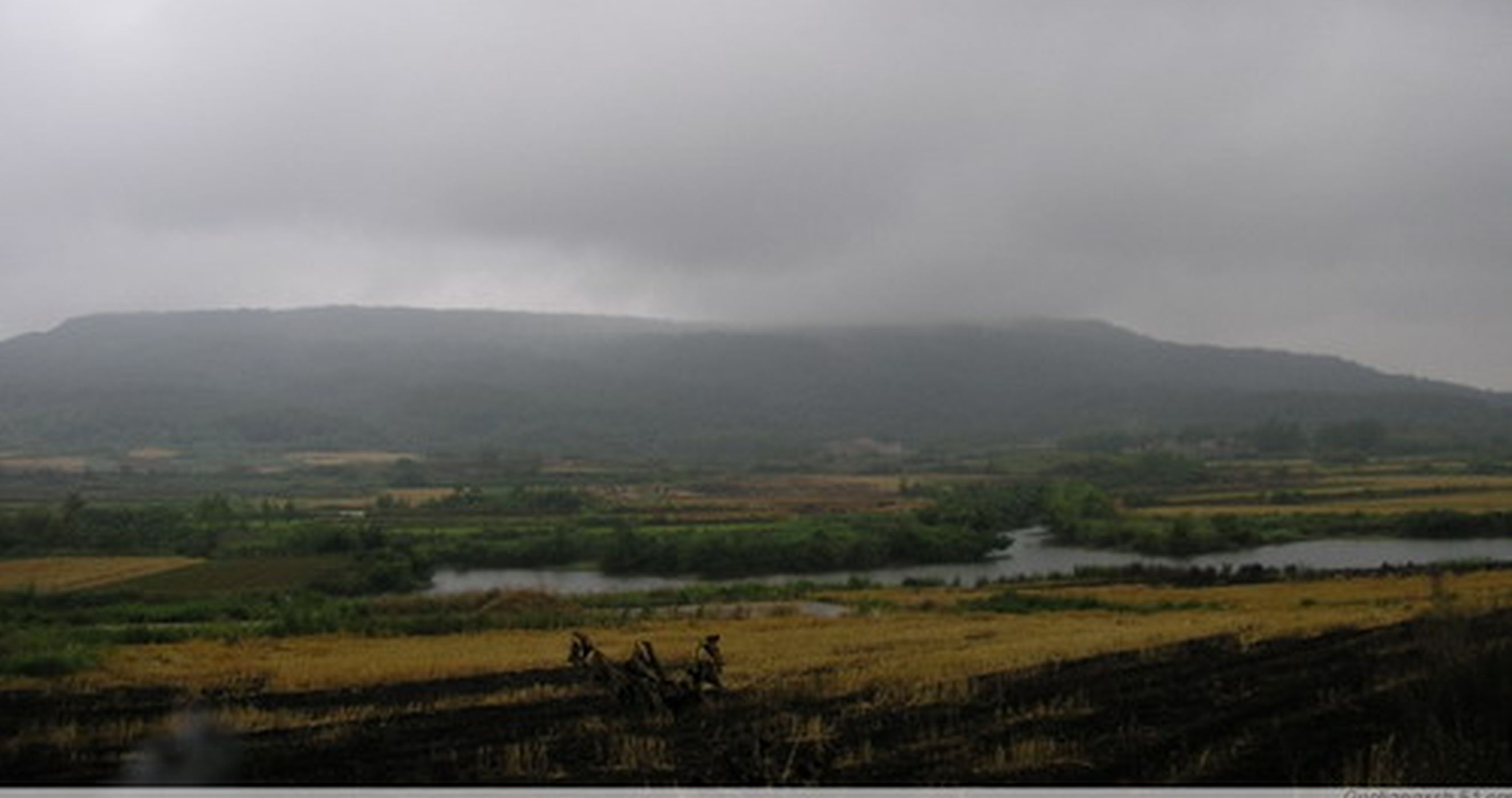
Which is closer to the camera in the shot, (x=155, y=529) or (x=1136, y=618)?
(x=1136, y=618)

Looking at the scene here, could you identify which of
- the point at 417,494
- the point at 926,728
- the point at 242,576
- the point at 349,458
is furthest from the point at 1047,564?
the point at 349,458

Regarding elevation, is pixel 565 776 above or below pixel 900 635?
above

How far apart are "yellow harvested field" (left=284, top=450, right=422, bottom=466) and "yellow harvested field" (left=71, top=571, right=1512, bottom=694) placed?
114 m

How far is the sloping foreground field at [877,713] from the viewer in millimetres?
10922

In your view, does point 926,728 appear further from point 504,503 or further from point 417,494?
point 417,494

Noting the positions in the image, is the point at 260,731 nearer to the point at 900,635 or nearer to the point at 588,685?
the point at 588,685

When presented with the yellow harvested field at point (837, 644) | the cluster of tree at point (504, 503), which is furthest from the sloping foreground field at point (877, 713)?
the cluster of tree at point (504, 503)

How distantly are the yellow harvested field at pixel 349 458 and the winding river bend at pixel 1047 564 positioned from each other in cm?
8080

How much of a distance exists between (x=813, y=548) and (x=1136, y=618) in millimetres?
36591

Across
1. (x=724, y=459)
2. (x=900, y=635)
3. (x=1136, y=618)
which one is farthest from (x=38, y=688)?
(x=724, y=459)

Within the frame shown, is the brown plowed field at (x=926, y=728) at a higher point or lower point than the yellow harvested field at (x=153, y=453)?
higher

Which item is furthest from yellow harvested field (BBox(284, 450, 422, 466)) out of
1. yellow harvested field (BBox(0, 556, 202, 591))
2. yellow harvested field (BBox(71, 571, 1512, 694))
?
yellow harvested field (BBox(71, 571, 1512, 694))

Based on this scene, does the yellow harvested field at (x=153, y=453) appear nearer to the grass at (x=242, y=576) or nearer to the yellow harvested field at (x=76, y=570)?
the yellow harvested field at (x=76, y=570)

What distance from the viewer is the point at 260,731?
15188 mm
